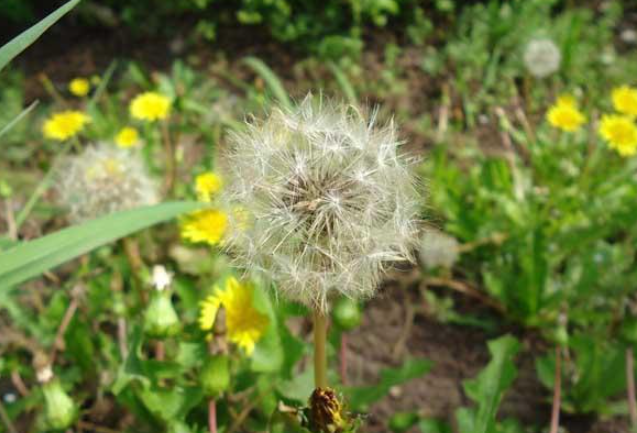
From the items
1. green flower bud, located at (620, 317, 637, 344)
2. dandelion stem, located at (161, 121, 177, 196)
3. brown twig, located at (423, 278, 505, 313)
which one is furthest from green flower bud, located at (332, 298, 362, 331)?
dandelion stem, located at (161, 121, 177, 196)

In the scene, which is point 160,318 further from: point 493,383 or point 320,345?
point 493,383

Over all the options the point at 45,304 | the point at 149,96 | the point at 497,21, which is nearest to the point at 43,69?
the point at 149,96

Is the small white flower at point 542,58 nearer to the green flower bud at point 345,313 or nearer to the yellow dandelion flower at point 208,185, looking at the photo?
the yellow dandelion flower at point 208,185

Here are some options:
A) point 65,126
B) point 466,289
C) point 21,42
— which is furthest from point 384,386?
point 65,126

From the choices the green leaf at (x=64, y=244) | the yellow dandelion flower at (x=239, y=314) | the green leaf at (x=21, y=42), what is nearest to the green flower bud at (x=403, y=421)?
the yellow dandelion flower at (x=239, y=314)

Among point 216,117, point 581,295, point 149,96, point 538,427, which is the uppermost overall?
point 149,96

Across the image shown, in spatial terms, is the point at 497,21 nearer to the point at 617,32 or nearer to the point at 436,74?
the point at 436,74
